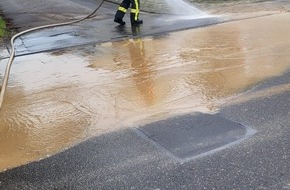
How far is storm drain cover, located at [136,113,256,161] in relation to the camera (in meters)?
3.81

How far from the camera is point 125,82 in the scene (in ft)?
19.1

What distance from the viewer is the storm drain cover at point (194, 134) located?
12.5 ft

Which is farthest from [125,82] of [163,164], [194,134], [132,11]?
[132,11]

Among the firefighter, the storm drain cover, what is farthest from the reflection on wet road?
the firefighter

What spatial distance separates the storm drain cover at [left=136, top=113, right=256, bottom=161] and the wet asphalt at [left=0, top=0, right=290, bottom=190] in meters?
0.02

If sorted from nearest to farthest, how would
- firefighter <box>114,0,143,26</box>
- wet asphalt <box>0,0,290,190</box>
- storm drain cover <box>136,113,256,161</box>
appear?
1. wet asphalt <box>0,0,290,190</box>
2. storm drain cover <box>136,113,256,161</box>
3. firefighter <box>114,0,143,26</box>

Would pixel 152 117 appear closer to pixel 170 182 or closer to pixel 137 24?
pixel 170 182

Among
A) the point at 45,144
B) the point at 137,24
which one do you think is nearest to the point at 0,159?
the point at 45,144

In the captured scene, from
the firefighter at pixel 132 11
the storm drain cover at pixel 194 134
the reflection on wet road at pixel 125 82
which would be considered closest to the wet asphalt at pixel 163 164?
the storm drain cover at pixel 194 134

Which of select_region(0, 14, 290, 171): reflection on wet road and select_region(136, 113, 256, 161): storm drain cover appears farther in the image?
select_region(0, 14, 290, 171): reflection on wet road

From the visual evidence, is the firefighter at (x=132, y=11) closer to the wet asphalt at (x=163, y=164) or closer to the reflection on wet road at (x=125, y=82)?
the reflection on wet road at (x=125, y=82)

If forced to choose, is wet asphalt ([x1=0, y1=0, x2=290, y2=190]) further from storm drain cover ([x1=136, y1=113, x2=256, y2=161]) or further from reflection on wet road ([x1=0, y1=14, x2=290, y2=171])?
reflection on wet road ([x1=0, y1=14, x2=290, y2=171])

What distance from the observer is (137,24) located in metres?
9.63

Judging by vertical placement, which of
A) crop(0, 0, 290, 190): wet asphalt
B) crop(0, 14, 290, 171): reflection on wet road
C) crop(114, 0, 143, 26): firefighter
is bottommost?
crop(0, 0, 290, 190): wet asphalt
